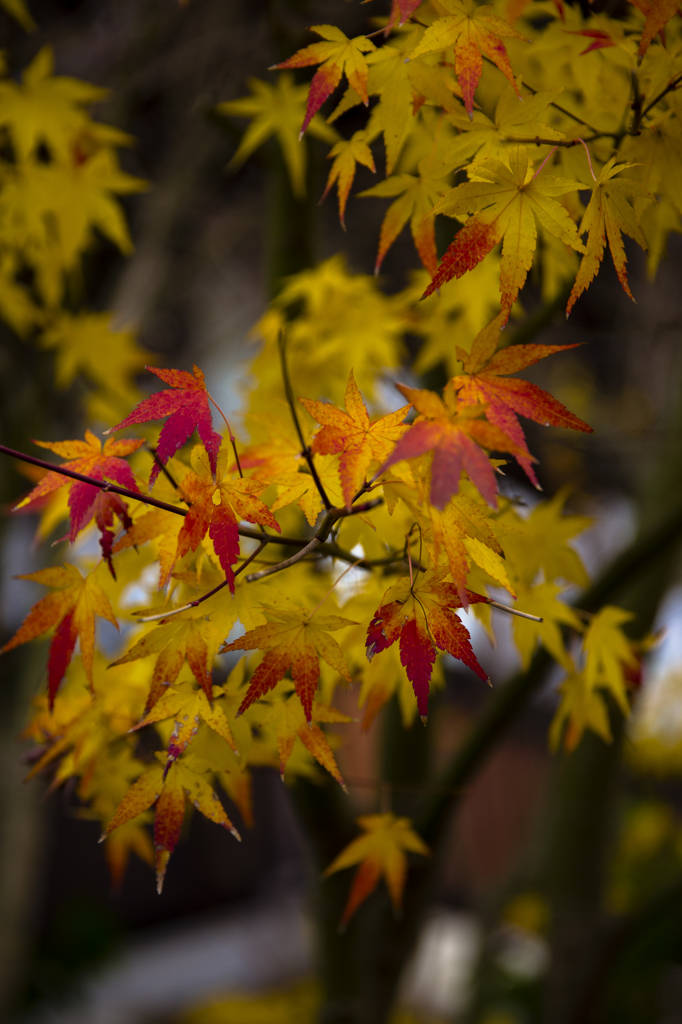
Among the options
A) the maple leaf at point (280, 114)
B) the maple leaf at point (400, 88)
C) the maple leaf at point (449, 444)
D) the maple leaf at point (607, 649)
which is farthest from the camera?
the maple leaf at point (280, 114)

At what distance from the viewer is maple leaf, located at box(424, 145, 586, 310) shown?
528mm

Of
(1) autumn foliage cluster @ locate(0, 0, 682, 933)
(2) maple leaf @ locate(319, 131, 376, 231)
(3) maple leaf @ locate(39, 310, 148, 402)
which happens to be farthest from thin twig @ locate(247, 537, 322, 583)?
(3) maple leaf @ locate(39, 310, 148, 402)

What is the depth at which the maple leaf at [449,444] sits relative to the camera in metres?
0.43

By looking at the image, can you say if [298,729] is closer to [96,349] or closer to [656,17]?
[656,17]

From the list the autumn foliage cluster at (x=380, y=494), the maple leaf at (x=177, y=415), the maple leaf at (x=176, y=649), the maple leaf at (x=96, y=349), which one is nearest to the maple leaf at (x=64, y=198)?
the maple leaf at (x=96, y=349)

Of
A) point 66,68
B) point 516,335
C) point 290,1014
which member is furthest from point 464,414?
point 290,1014

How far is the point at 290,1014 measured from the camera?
262cm

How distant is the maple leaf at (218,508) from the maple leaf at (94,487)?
0.06 metres

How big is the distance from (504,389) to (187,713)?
0.37 m

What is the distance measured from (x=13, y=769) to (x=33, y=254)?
1.20 meters

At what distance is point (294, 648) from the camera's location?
542 mm

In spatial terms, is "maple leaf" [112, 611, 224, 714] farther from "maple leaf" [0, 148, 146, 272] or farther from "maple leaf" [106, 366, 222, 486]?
"maple leaf" [0, 148, 146, 272]

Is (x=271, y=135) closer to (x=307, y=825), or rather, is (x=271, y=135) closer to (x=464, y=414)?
(x=464, y=414)

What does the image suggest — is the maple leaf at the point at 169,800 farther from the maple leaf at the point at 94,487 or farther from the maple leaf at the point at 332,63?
the maple leaf at the point at 332,63
